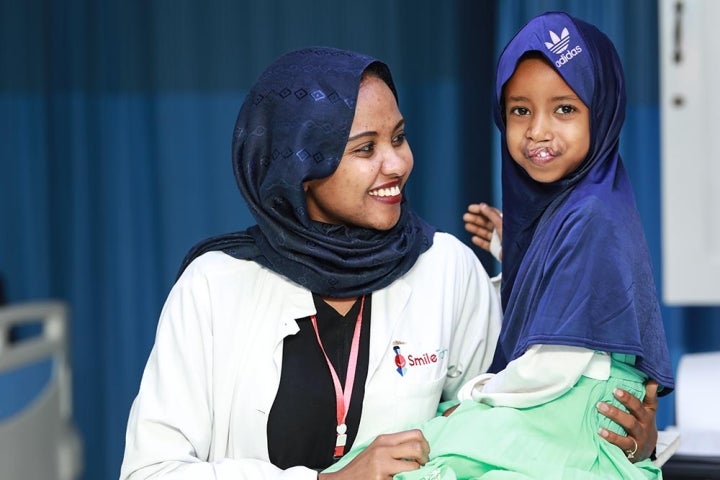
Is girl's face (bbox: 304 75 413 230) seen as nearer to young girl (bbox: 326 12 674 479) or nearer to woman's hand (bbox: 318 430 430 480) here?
young girl (bbox: 326 12 674 479)

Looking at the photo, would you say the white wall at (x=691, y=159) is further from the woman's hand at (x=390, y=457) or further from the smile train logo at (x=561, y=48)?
the woman's hand at (x=390, y=457)

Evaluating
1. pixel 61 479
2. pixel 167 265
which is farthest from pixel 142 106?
pixel 61 479

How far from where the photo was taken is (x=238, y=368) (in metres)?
2.12

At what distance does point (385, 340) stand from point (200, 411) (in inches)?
14.4

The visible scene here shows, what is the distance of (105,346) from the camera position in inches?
172

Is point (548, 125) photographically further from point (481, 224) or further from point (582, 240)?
point (481, 224)

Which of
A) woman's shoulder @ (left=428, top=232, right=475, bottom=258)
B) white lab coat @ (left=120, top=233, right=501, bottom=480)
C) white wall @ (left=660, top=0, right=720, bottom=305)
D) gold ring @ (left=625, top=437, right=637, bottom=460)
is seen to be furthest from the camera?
white wall @ (left=660, top=0, right=720, bottom=305)

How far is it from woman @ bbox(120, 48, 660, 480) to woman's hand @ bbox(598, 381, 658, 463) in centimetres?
37

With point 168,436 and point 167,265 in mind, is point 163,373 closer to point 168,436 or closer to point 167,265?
point 168,436

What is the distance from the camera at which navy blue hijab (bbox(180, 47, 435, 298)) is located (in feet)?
6.91

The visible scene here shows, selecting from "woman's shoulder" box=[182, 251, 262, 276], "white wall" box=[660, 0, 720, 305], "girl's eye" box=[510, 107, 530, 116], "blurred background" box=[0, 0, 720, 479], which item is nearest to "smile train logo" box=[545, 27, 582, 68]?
"girl's eye" box=[510, 107, 530, 116]

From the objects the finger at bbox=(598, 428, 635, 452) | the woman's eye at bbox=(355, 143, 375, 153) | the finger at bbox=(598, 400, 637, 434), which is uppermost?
the woman's eye at bbox=(355, 143, 375, 153)

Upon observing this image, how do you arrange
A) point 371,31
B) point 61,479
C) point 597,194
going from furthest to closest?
point 371,31 < point 61,479 < point 597,194

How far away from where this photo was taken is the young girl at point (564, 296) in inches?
74.0
